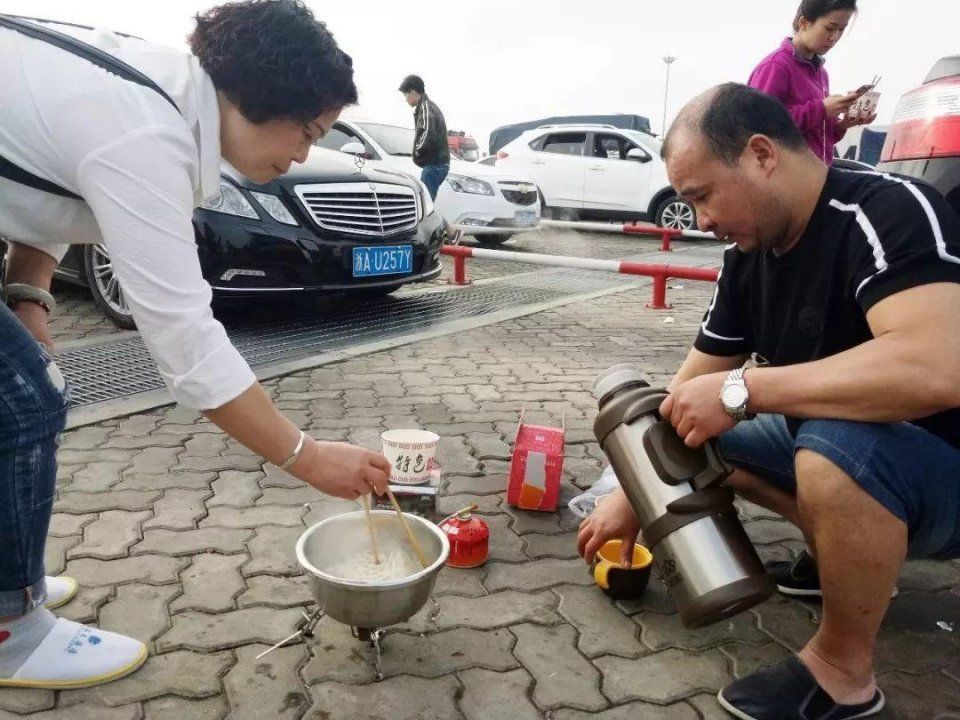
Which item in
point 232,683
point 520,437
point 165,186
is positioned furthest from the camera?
point 520,437

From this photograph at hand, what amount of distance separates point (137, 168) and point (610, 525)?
1.39 metres

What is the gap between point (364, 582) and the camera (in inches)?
65.2

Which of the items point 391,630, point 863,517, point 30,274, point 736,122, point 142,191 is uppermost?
point 736,122

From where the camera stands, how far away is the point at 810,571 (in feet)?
7.42

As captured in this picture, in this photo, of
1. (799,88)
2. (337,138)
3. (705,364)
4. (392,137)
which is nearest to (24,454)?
(705,364)

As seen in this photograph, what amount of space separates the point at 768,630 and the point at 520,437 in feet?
3.33

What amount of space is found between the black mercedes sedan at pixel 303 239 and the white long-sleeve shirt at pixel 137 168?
2.88m

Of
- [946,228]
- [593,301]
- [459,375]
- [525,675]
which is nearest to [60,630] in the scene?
[525,675]

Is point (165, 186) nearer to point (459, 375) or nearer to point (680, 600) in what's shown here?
point (680, 600)

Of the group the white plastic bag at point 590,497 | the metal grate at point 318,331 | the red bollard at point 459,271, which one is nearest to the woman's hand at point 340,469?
the white plastic bag at point 590,497

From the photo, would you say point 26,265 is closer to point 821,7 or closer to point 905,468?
point 905,468

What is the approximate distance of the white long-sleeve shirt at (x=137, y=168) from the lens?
1373 mm

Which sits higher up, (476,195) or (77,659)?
(476,195)

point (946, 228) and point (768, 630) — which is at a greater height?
point (946, 228)
